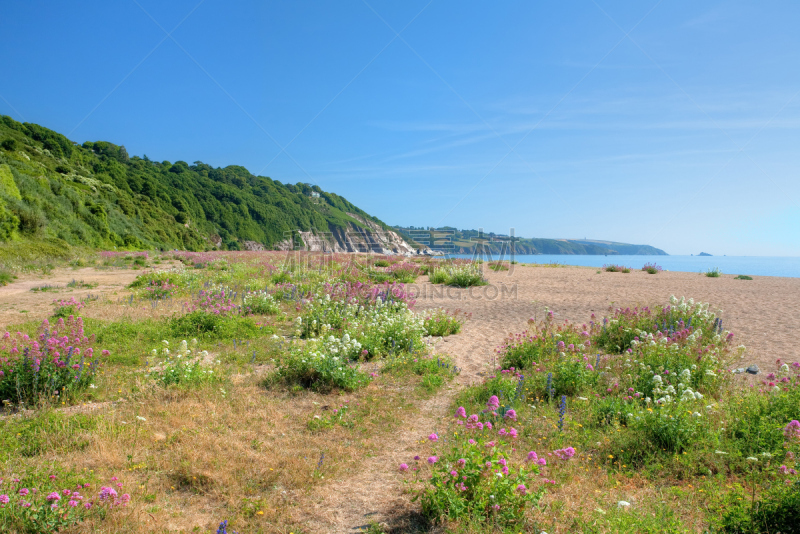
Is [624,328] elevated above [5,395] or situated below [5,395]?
above

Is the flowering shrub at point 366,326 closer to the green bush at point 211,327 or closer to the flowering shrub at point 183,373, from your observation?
the green bush at point 211,327

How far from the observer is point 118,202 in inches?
1861

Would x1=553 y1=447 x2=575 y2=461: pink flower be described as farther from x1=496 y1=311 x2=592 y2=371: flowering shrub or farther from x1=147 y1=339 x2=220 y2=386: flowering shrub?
x1=147 y1=339 x2=220 y2=386: flowering shrub

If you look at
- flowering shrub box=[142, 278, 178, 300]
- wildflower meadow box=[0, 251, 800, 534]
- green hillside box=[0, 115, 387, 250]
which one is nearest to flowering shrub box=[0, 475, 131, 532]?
wildflower meadow box=[0, 251, 800, 534]

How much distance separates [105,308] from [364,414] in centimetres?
837

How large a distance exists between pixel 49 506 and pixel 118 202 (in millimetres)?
55892

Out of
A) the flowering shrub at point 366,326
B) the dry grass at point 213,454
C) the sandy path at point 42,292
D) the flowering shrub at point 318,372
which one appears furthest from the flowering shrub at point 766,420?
the sandy path at point 42,292

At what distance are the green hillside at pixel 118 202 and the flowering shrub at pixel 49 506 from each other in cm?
2770

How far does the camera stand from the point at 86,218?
33.0m

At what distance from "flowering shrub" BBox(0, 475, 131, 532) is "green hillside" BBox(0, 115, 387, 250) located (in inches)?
1091

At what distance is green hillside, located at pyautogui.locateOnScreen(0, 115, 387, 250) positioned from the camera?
27900 mm

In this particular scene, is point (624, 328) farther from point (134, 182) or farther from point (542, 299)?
point (134, 182)

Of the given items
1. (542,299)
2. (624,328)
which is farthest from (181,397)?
(542,299)

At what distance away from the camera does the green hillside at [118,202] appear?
2790 cm
